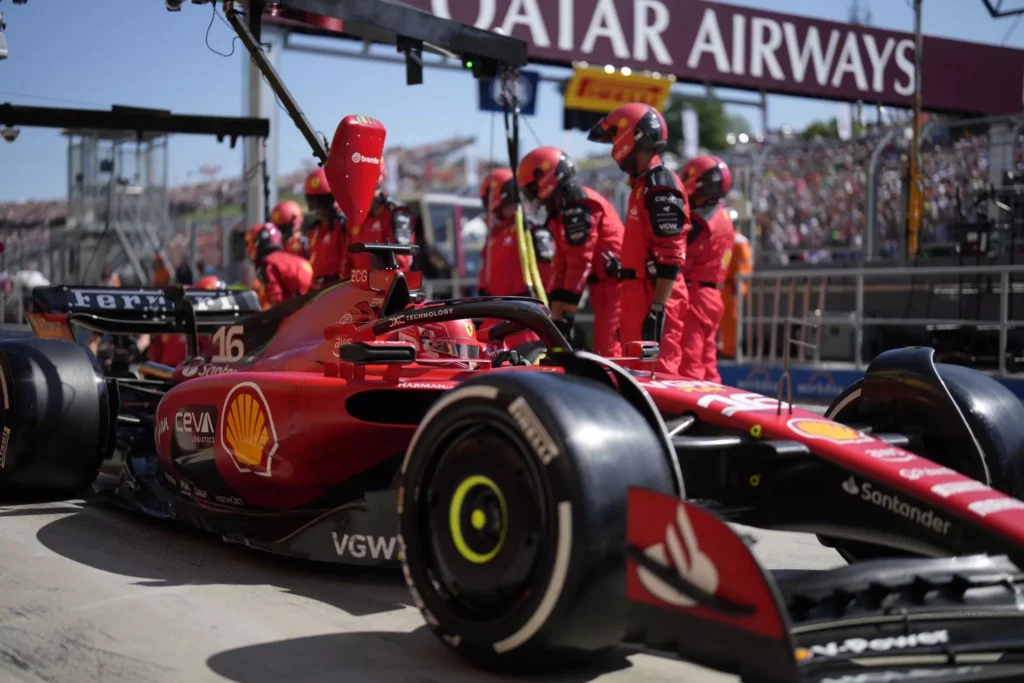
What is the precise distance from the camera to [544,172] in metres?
8.32

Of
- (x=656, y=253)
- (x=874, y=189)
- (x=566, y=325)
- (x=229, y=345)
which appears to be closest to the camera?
(x=229, y=345)

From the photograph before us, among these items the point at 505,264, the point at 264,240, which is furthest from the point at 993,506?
the point at 264,240

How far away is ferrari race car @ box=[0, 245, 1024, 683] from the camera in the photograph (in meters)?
2.51

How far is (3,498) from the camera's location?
18.2 ft

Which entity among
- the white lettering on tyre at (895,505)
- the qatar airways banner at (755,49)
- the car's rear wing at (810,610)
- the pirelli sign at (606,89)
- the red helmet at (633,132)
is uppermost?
the qatar airways banner at (755,49)

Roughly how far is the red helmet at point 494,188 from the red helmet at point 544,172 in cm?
113

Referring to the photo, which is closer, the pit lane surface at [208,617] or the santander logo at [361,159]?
the pit lane surface at [208,617]

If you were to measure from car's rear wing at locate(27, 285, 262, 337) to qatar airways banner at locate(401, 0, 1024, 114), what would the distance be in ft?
34.2

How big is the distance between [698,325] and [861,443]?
4710mm

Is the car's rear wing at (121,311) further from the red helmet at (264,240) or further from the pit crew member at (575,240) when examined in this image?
the red helmet at (264,240)

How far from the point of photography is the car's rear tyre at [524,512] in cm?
266

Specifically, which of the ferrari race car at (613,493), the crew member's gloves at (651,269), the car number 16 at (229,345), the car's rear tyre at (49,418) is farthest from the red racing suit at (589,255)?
the car's rear tyre at (49,418)

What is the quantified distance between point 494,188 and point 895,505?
7.23 meters

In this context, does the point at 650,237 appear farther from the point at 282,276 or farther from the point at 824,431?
the point at 282,276
